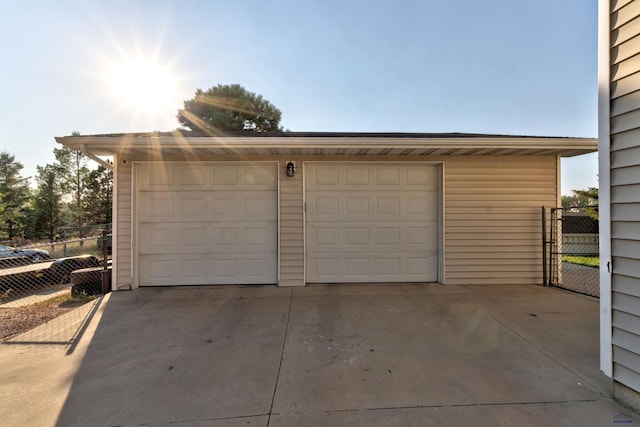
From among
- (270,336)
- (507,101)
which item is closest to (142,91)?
(270,336)

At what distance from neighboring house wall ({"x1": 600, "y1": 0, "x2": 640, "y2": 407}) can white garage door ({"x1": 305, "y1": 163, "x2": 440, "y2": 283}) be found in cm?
310

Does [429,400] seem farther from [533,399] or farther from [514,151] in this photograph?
[514,151]

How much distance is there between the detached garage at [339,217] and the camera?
4.89 metres

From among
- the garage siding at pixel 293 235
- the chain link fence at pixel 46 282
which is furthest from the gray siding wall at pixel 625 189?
the chain link fence at pixel 46 282

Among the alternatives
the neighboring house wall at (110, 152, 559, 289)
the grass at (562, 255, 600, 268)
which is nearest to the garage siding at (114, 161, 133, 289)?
the neighboring house wall at (110, 152, 559, 289)

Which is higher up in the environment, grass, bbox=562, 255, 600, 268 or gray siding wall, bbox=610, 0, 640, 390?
gray siding wall, bbox=610, 0, 640, 390

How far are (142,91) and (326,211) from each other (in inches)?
216

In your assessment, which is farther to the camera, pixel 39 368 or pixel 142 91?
pixel 142 91

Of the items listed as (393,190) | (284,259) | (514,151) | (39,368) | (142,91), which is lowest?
(39,368)

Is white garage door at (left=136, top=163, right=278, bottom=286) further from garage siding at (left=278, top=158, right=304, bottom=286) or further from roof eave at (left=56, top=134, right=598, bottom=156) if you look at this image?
roof eave at (left=56, top=134, right=598, bottom=156)

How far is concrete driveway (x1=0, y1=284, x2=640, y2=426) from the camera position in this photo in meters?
1.82

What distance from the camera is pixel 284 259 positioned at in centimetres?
488

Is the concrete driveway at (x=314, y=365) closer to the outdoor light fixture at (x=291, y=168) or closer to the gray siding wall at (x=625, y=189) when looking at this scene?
the gray siding wall at (x=625, y=189)

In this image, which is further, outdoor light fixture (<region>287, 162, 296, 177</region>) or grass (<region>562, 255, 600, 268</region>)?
grass (<region>562, 255, 600, 268</region>)
